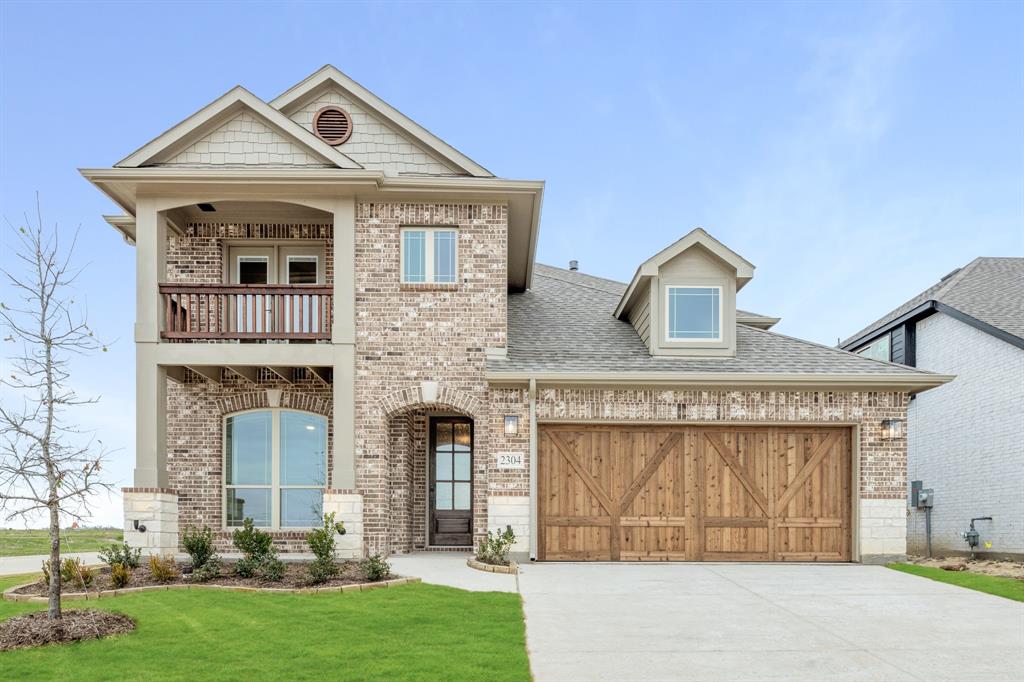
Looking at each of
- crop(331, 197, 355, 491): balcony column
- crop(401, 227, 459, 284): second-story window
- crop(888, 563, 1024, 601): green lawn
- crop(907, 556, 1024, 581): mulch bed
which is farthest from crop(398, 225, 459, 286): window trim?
crop(907, 556, 1024, 581): mulch bed

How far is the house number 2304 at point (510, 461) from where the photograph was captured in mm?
13406

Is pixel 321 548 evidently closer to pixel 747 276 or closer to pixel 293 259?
pixel 293 259

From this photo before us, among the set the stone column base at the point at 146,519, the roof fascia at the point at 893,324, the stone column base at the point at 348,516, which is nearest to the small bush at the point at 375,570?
the stone column base at the point at 348,516

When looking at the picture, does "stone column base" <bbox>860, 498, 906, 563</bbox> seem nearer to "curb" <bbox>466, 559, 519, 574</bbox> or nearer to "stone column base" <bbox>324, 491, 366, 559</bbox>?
"curb" <bbox>466, 559, 519, 574</bbox>

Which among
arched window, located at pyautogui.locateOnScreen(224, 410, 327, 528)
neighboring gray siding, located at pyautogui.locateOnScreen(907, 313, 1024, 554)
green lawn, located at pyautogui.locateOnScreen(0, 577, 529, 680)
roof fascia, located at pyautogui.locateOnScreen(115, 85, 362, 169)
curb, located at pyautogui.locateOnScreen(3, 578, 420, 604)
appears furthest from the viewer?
neighboring gray siding, located at pyautogui.locateOnScreen(907, 313, 1024, 554)

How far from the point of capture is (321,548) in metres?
11.0

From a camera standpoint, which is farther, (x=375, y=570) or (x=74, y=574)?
(x=375, y=570)

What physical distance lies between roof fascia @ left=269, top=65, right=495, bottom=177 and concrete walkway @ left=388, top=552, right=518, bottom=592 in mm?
→ 6628

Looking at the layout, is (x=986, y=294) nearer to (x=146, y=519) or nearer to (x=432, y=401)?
(x=432, y=401)

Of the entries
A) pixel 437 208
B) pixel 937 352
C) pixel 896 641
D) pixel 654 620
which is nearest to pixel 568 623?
pixel 654 620

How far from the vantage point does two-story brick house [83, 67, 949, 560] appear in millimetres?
13438

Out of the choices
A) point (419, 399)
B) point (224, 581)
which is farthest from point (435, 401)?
point (224, 581)

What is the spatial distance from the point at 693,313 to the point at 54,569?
10608mm

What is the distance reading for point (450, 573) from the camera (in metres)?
11.8
